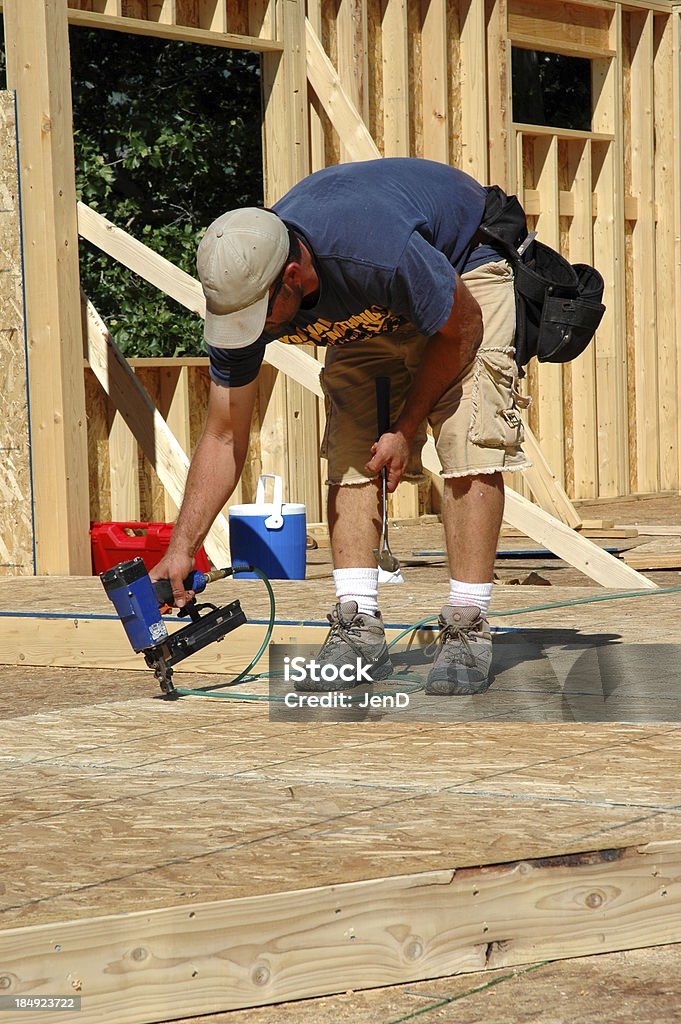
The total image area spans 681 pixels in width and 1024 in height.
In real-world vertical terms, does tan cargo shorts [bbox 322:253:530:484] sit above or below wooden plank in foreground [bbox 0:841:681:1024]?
above

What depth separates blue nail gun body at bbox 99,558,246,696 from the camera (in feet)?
10.5

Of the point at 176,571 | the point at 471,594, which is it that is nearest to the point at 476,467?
the point at 471,594

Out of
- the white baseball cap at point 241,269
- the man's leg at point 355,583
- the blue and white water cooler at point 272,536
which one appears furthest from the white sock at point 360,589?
the blue and white water cooler at point 272,536

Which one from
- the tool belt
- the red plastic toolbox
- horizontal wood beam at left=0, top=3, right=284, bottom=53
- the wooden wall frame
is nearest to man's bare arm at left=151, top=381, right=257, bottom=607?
the tool belt

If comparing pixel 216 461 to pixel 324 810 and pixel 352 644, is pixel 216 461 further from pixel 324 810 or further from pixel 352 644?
pixel 324 810

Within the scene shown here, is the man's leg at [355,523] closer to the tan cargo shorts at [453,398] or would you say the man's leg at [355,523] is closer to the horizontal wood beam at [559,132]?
the tan cargo shorts at [453,398]

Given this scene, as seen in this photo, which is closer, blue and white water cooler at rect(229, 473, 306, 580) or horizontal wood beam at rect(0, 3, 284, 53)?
blue and white water cooler at rect(229, 473, 306, 580)

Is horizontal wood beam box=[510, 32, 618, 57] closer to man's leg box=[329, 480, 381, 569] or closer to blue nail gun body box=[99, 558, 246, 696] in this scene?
man's leg box=[329, 480, 381, 569]

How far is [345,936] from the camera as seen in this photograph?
1.83 m

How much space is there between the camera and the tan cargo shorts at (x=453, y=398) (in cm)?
337

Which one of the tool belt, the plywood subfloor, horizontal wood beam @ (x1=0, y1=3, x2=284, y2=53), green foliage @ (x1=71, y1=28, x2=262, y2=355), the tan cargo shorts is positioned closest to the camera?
the plywood subfloor

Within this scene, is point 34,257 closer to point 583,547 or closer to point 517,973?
point 583,547

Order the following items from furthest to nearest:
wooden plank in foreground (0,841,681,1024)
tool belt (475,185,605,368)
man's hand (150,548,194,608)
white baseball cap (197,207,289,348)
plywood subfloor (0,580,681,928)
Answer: tool belt (475,185,605,368) < man's hand (150,548,194,608) < white baseball cap (197,207,289,348) < plywood subfloor (0,580,681,928) < wooden plank in foreground (0,841,681,1024)

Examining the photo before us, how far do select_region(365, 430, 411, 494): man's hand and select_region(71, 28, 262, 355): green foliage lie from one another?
20.8 feet
